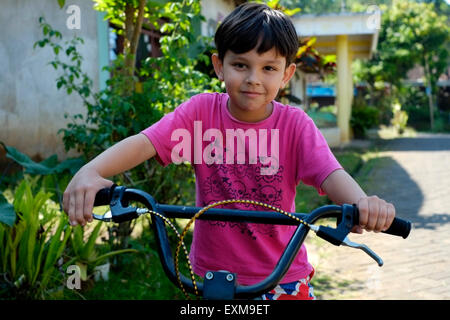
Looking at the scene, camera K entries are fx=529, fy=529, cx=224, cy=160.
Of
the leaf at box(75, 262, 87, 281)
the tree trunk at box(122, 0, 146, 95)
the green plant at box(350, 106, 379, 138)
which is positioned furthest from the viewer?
the green plant at box(350, 106, 379, 138)

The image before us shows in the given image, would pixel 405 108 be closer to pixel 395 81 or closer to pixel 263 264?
pixel 395 81

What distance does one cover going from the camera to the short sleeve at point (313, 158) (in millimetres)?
1796

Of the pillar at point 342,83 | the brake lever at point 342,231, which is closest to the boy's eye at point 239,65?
the brake lever at point 342,231

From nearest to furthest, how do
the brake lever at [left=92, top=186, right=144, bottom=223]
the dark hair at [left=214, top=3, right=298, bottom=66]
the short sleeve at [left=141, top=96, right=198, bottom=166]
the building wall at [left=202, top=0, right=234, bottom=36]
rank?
the brake lever at [left=92, top=186, right=144, bottom=223] < the dark hair at [left=214, top=3, right=298, bottom=66] < the short sleeve at [left=141, top=96, right=198, bottom=166] < the building wall at [left=202, top=0, right=234, bottom=36]

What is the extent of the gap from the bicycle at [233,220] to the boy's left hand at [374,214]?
2 cm

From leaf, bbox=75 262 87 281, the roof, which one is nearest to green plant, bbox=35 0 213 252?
leaf, bbox=75 262 87 281

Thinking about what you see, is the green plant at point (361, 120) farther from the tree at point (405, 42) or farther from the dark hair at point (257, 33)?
the dark hair at point (257, 33)

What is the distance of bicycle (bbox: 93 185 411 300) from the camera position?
49.8 inches

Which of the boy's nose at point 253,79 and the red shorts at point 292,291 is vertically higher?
the boy's nose at point 253,79

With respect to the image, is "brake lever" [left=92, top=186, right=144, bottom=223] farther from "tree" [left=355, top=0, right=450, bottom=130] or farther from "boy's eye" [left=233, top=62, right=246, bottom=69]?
"tree" [left=355, top=0, right=450, bottom=130]

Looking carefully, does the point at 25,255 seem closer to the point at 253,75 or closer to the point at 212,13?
the point at 253,75

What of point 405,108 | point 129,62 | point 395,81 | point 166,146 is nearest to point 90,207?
point 166,146

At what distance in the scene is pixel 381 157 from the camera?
13883 mm
